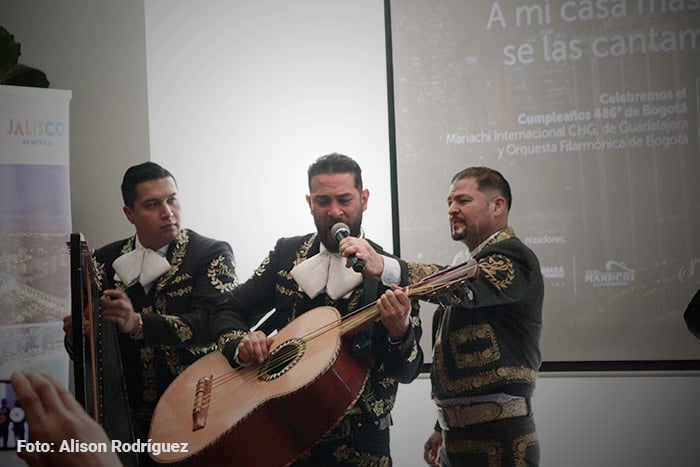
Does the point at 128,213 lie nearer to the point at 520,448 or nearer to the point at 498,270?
the point at 498,270

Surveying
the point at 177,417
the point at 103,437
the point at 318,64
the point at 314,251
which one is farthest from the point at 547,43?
the point at 103,437

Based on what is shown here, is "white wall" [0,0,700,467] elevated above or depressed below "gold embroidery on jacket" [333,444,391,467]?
above

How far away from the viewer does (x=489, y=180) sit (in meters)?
2.71

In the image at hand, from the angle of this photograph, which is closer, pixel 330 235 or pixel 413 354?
pixel 413 354

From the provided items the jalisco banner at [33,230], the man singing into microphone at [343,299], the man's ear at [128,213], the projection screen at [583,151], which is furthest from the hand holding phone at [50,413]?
the jalisco banner at [33,230]

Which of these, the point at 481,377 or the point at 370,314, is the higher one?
the point at 370,314

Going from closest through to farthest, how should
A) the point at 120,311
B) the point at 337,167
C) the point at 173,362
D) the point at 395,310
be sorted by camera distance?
the point at 395,310 < the point at 337,167 < the point at 120,311 < the point at 173,362

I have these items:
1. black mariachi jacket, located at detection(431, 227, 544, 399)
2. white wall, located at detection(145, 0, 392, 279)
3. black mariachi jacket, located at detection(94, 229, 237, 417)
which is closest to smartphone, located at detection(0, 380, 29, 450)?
black mariachi jacket, located at detection(94, 229, 237, 417)

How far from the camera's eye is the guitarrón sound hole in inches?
94.3

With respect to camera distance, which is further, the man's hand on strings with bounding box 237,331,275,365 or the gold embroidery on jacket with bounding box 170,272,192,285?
the gold embroidery on jacket with bounding box 170,272,192,285

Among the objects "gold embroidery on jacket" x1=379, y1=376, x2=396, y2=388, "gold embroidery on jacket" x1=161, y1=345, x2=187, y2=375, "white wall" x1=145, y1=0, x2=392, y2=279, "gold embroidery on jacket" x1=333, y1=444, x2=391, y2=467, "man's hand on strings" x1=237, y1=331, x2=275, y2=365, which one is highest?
"white wall" x1=145, y1=0, x2=392, y2=279

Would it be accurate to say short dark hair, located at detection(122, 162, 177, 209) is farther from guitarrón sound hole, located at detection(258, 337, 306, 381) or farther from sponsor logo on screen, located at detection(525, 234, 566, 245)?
sponsor logo on screen, located at detection(525, 234, 566, 245)

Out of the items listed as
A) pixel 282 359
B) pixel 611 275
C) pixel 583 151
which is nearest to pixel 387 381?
pixel 282 359

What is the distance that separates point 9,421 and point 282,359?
1471 millimetres
